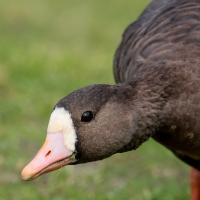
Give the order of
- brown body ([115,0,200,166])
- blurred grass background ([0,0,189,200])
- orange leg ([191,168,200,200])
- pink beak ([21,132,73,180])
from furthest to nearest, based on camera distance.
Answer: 1. blurred grass background ([0,0,189,200])
2. orange leg ([191,168,200,200])
3. brown body ([115,0,200,166])
4. pink beak ([21,132,73,180])

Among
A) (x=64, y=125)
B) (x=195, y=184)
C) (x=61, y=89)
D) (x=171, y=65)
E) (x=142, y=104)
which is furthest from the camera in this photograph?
(x=61, y=89)

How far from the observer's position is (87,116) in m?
5.38

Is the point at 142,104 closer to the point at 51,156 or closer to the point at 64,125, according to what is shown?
the point at 64,125

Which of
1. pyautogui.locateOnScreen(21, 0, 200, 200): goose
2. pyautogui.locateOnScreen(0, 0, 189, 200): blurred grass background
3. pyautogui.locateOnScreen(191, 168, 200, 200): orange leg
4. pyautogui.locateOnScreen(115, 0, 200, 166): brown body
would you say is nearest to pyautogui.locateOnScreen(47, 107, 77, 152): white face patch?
pyautogui.locateOnScreen(21, 0, 200, 200): goose

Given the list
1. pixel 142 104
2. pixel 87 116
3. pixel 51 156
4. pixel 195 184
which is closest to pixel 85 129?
pixel 87 116

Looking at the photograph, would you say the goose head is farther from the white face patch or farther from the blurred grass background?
the blurred grass background

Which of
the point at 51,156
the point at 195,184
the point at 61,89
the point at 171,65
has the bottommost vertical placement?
the point at 195,184

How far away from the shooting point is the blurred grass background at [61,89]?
7566mm

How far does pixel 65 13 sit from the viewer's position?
15.4m

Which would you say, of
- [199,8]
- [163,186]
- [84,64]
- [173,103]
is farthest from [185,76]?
[84,64]

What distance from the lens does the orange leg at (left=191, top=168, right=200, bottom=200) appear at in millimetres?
7273

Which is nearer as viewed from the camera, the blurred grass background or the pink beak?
the pink beak

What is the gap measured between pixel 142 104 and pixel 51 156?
73cm

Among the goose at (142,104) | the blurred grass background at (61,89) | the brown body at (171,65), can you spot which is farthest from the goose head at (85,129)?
the blurred grass background at (61,89)
